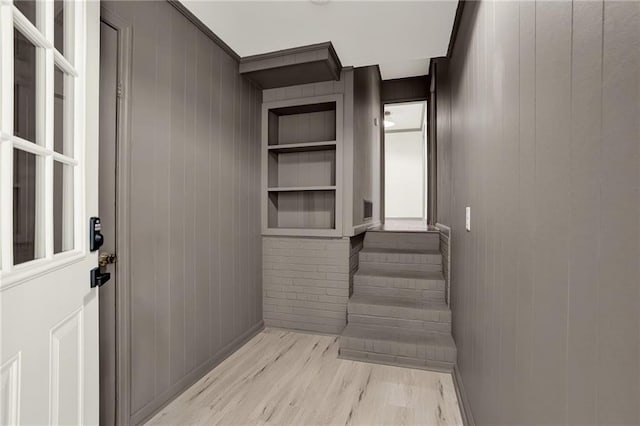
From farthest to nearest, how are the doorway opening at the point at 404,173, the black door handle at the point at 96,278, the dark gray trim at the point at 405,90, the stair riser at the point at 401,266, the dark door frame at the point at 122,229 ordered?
the doorway opening at the point at 404,173 → the dark gray trim at the point at 405,90 → the stair riser at the point at 401,266 → the dark door frame at the point at 122,229 → the black door handle at the point at 96,278

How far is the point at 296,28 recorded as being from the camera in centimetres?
229

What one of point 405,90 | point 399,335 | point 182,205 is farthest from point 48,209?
point 405,90

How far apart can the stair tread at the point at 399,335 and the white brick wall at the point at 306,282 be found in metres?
0.32

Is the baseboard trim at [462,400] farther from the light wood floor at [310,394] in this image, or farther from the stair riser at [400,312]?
the stair riser at [400,312]

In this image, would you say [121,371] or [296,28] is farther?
[296,28]

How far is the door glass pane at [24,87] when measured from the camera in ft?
2.73

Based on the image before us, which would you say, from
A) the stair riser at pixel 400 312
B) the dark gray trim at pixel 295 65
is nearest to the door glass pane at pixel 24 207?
the dark gray trim at pixel 295 65

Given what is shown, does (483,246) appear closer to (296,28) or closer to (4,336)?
(4,336)

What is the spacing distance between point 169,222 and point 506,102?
190 centimetres

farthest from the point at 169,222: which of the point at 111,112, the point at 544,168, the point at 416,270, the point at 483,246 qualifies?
the point at 416,270

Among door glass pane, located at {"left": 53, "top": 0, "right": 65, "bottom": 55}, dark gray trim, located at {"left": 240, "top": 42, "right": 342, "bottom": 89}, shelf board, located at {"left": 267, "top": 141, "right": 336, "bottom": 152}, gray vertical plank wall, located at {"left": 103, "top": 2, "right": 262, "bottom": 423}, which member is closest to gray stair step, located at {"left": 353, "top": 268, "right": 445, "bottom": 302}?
gray vertical plank wall, located at {"left": 103, "top": 2, "right": 262, "bottom": 423}

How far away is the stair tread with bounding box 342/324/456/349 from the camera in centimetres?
249

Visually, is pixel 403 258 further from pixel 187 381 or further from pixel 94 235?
pixel 94 235

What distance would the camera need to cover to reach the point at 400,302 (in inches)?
112
